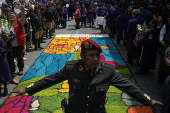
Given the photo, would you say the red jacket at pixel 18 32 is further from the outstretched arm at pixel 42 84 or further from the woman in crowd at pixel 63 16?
the woman in crowd at pixel 63 16

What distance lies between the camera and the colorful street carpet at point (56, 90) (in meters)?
5.20

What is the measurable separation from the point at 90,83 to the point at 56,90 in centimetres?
365

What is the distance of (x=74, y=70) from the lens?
284cm

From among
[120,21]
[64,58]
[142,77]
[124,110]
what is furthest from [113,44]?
[124,110]

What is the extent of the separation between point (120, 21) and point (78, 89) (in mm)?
9539

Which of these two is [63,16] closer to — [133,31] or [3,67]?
[133,31]

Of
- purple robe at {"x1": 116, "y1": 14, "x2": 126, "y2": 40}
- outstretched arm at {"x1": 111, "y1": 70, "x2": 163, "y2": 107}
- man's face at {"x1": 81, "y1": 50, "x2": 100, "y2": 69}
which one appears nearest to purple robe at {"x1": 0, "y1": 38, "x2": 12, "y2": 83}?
man's face at {"x1": 81, "y1": 50, "x2": 100, "y2": 69}

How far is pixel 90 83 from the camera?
2.75 meters

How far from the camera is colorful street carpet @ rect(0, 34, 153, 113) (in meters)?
5.20

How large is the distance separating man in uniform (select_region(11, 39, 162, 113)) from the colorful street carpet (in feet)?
7.97

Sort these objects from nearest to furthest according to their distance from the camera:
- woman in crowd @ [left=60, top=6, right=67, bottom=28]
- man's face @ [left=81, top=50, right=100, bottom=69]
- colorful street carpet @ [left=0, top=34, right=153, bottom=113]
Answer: man's face @ [left=81, top=50, right=100, bottom=69], colorful street carpet @ [left=0, top=34, right=153, bottom=113], woman in crowd @ [left=60, top=6, right=67, bottom=28]

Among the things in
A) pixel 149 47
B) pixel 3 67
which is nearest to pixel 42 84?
pixel 3 67

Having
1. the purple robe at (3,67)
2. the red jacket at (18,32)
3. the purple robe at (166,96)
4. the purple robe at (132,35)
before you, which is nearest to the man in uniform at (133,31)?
the purple robe at (132,35)

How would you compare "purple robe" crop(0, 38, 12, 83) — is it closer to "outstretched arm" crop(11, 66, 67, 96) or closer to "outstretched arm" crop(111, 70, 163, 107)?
"outstretched arm" crop(11, 66, 67, 96)
